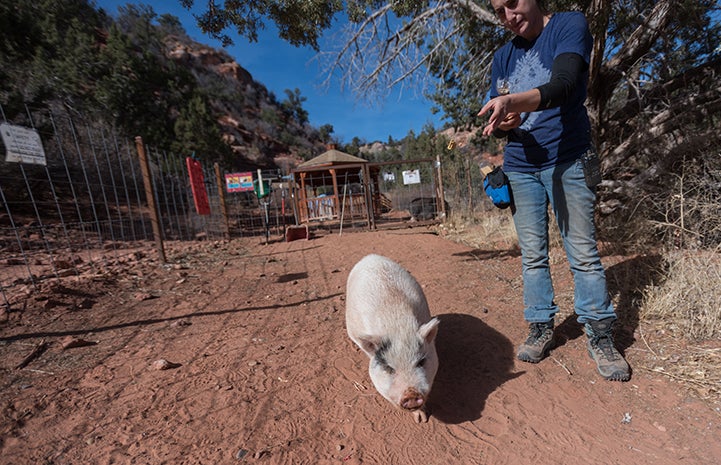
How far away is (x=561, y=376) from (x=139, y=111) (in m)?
21.5

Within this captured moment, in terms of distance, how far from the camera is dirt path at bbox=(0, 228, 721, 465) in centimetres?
181

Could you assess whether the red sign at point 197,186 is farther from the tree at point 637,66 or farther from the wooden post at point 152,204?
the tree at point 637,66

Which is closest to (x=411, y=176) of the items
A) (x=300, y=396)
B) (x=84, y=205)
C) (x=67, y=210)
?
(x=300, y=396)

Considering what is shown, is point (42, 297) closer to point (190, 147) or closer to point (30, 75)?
point (30, 75)

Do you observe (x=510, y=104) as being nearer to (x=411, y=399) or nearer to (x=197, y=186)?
(x=411, y=399)

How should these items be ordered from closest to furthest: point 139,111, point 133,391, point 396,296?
point 133,391 → point 396,296 → point 139,111

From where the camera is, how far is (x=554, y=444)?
5.90ft

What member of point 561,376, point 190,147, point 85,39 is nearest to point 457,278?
point 561,376

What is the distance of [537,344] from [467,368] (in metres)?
0.58

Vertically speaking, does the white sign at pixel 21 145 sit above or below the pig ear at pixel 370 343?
above

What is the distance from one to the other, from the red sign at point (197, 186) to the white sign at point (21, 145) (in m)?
3.91

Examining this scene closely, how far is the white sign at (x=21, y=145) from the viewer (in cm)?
388

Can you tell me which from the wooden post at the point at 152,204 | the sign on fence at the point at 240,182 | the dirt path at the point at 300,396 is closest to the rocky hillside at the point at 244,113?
the sign on fence at the point at 240,182

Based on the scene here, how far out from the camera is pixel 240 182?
11273mm
